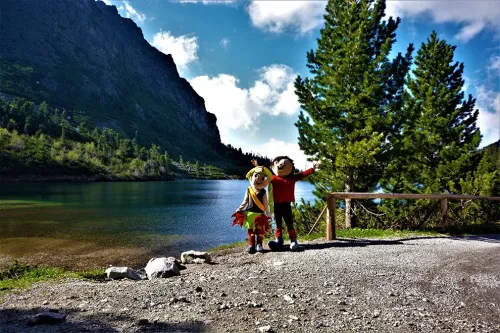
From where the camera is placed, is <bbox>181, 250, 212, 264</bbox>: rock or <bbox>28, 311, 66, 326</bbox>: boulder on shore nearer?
<bbox>28, 311, 66, 326</bbox>: boulder on shore

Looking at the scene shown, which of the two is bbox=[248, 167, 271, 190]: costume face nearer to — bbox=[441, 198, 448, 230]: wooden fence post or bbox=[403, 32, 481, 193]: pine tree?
bbox=[441, 198, 448, 230]: wooden fence post

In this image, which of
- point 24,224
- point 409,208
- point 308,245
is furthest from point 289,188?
point 24,224

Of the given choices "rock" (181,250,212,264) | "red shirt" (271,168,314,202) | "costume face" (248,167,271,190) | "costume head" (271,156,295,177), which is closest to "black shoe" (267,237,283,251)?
"red shirt" (271,168,314,202)

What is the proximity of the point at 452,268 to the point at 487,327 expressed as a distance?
3535 millimetres

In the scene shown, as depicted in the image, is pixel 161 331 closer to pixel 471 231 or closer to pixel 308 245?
pixel 308 245

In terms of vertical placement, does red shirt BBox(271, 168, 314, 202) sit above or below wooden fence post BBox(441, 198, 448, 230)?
above

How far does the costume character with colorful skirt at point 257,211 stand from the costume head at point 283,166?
0.40 meters

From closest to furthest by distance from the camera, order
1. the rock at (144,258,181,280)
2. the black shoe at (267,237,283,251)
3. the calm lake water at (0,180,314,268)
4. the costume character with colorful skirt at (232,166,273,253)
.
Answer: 1. the rock at (144,258,181,280)
2. the costume character with colorful skirt at (232,166,273,253)
3. the black shoe at (267,237,283,251)
4. the calm lake water at (0,180,314,268)

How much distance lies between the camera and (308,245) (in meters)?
11.0

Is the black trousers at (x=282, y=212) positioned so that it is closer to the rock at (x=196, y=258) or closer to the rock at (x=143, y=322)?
the rock at (x=196, y=258)

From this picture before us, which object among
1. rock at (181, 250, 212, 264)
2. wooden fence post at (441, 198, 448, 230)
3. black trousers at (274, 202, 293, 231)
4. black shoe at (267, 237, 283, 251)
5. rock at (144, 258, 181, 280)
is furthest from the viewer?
wooden fence post at (441, 198, 448, 230)

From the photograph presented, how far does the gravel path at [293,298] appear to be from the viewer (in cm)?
484

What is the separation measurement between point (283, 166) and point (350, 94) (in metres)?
7.56

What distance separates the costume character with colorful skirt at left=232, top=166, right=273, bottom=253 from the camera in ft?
33.3
